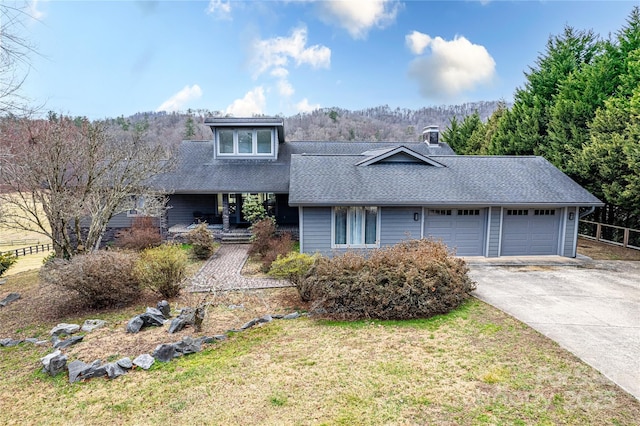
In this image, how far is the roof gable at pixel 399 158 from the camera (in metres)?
14.6

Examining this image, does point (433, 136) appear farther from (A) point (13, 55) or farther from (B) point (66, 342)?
(B) point (66, 342)

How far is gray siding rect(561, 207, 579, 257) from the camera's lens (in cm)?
1308

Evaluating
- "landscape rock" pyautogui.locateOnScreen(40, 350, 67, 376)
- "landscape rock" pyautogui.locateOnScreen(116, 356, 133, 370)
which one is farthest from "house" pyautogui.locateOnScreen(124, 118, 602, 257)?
"landscape rock" pyautogui.locateOnScreen(40, 350, 67, 376)

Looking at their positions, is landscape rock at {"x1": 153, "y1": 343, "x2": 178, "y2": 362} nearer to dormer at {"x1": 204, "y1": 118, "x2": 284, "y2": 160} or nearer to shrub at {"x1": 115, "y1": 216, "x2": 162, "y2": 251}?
shrub at {"x1": 115, "y1": 216, "x2": 162, "y2": 251}

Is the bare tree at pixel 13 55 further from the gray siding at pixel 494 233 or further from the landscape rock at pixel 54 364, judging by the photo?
the gray siding at pixel 494 233

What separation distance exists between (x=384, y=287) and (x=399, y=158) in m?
8.65

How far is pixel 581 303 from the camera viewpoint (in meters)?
8.27

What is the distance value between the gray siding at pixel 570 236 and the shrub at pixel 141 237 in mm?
16630

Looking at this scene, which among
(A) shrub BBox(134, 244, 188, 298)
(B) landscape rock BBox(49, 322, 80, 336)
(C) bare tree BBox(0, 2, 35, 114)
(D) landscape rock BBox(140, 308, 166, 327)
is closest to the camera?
(C) bare tree BBox(0, 2, 35, 114)

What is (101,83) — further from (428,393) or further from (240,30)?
(428,393)

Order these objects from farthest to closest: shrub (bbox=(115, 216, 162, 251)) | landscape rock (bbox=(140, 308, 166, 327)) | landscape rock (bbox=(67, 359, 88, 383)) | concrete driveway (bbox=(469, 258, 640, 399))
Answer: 1. shrub (bbox=(115, 216, 162, 251))
2. landscape rock (bbox=(140, 308, 166, 327))
3. concrete driveway (bbox=(469, 258, 640, 399))
4. landscape rock (bbox=(67, 359, 88, 383))

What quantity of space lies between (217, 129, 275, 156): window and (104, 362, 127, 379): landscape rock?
1475 centimetres

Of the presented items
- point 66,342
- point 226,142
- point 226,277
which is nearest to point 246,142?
point 226,142

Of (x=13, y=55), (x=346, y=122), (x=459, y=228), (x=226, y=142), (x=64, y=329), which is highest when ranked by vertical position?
(x=346, y=122)
